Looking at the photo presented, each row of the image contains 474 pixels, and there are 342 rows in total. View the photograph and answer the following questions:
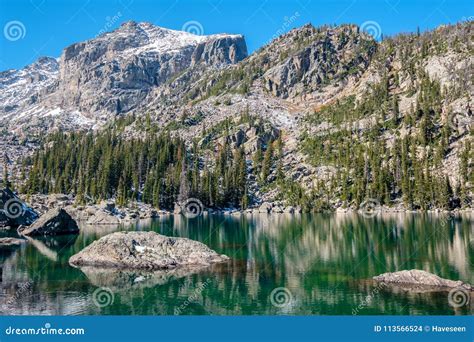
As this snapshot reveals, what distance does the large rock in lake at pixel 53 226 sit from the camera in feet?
257

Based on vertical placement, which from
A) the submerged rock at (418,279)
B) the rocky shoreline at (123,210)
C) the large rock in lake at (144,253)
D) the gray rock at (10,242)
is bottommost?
the submerged rock at (418,279)

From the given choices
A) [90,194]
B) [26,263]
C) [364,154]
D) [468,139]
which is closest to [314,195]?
[364,154]

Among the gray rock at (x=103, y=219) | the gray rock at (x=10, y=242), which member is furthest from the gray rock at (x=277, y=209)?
the gray rock at (x=10, y=242)

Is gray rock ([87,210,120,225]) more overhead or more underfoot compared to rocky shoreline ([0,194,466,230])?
more underfoot

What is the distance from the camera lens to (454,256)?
49.6 metres

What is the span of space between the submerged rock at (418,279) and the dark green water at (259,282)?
1.65 meters

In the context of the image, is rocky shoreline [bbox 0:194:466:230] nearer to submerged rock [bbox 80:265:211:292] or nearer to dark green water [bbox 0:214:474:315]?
dark green water [bbox 0:214:474:315]

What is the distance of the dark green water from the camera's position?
1222 inches

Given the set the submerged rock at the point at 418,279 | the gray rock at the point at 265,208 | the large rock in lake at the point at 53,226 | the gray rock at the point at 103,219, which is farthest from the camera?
the gray rock at the point at 265,208

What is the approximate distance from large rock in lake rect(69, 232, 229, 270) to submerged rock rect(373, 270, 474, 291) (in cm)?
1908

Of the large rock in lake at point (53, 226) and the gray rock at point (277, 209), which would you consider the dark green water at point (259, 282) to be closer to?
the large rock in lake at point (53, 226)

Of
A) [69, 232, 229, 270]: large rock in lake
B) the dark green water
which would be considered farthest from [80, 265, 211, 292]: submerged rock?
[69, 232, 229, 270]: large rock in lake

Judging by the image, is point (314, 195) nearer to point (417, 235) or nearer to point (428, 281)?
point (417, 235)

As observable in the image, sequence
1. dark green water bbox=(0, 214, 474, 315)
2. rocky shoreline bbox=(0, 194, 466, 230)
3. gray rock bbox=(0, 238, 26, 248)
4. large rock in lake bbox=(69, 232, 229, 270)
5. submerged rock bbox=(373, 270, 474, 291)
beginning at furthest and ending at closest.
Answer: rocky shoreline bbox=(0, 194, 466, 230) → gray rock bbox=(0, 238, 26, 248) → large rock in lake bbox=(69, 232, 229, 270) → submerged rock bbox=(373, 270, 474, 291) → dark green water bbox=(0, 214, 474, 315)
